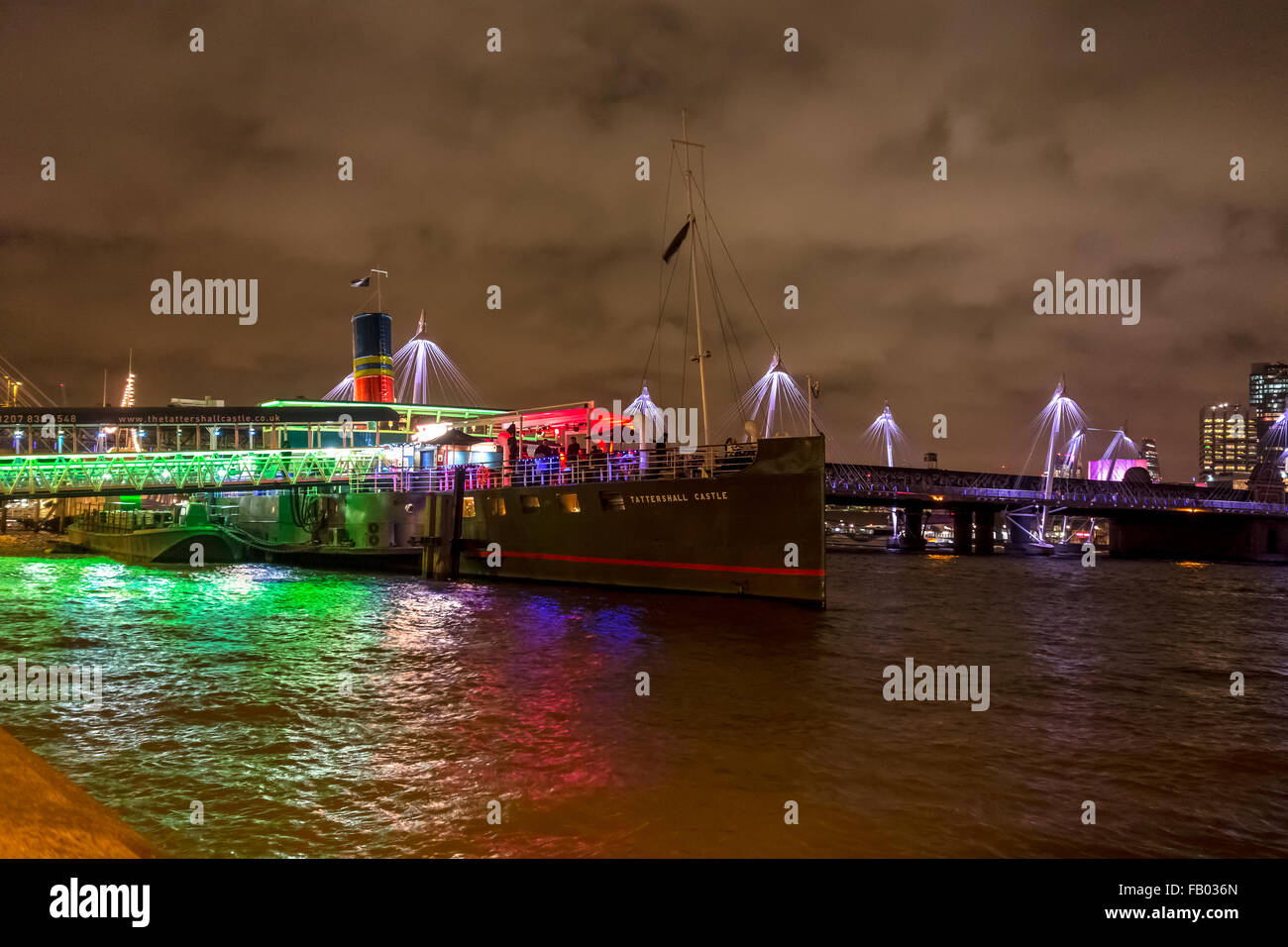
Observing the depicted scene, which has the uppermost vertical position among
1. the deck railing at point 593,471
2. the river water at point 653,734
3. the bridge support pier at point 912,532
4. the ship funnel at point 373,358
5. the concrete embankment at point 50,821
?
the ship funnel at point 373,358

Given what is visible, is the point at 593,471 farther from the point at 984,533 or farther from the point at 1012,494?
the point at 984,533

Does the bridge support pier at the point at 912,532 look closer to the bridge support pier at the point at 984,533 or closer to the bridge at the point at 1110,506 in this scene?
the bridge at the point at 1110,506

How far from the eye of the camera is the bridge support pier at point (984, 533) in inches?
3740

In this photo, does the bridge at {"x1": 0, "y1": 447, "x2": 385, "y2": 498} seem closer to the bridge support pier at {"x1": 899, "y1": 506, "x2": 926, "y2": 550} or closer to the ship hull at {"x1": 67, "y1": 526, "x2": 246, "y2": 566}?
the ship hull at {"x1": 67, "y1": 526, "x2": 246, "y2": 566}

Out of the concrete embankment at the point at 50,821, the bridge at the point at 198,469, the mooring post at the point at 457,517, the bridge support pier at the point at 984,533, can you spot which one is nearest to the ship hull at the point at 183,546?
the bridge at the point at 198,469

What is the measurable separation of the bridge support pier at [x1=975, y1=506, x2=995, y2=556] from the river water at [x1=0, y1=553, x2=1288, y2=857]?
73.0 m

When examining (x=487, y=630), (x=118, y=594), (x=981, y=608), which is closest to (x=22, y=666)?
(x=487, y=630)

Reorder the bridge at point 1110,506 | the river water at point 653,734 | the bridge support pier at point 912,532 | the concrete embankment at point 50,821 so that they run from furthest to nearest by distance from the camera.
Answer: the bridge support pier at point 912,532 → the bridge at point 1110,506 → the river water at point 653,734 → the concrete embankment at point 50,821

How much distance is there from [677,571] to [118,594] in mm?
22595

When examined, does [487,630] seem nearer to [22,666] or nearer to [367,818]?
[22,666]

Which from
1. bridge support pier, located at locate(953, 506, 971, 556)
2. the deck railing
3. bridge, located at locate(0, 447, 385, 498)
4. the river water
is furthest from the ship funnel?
bridge support pier, located at locate(953, 506, 971, 556)

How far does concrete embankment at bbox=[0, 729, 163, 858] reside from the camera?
455cm

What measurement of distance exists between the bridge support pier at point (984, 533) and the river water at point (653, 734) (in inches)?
2875

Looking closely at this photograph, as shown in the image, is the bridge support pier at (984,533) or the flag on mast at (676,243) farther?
the bridge support pier at (984,533)
